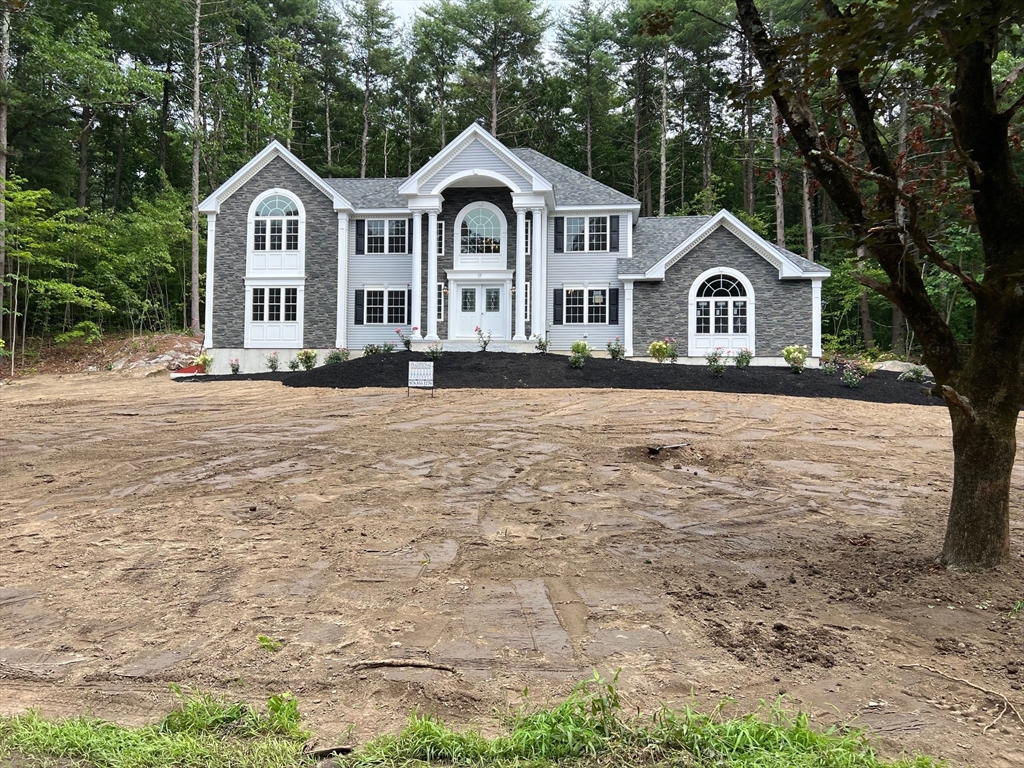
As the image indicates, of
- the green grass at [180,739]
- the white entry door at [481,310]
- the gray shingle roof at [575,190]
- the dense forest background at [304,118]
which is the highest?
the dense forest background at [304,118]

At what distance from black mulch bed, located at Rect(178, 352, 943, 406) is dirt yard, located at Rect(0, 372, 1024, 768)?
542cm

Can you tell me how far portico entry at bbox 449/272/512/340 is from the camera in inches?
764

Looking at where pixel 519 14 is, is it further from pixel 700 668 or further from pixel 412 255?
pixel 700 668

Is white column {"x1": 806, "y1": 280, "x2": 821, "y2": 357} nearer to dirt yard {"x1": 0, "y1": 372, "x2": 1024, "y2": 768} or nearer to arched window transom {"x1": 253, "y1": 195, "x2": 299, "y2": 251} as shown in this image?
dirt yard {"x1": 0, "y1": 372, "x2": 1024, "y2": 768}

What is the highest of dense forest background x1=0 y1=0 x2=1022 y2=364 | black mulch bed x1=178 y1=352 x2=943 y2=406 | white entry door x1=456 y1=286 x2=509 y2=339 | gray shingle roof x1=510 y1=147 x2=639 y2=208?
dense forest background x1=0 y1=0 x2=1022 y2=364

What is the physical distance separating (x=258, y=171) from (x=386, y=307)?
6284mm

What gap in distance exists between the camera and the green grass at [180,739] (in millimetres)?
2045

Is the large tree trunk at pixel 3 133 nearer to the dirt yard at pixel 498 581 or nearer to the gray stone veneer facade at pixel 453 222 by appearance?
the gray stone veneer facade at pixel 453 222

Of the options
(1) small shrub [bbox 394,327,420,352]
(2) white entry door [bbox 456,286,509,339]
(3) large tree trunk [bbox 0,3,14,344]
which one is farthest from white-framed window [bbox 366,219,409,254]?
(3) large tree trunk [bbox 0,3,14,344]

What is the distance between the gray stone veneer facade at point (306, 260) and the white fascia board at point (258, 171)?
133 mm

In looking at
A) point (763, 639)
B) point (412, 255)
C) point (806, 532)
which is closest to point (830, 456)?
point (806, 532)

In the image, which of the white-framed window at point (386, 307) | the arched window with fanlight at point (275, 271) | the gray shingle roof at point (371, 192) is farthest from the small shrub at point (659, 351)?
the arched window with fanlight at point (275, 271)

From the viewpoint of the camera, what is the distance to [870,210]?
12.0ft

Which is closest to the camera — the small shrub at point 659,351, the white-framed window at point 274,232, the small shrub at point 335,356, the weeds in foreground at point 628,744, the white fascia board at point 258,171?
the weeds in foreground at point 628,744
